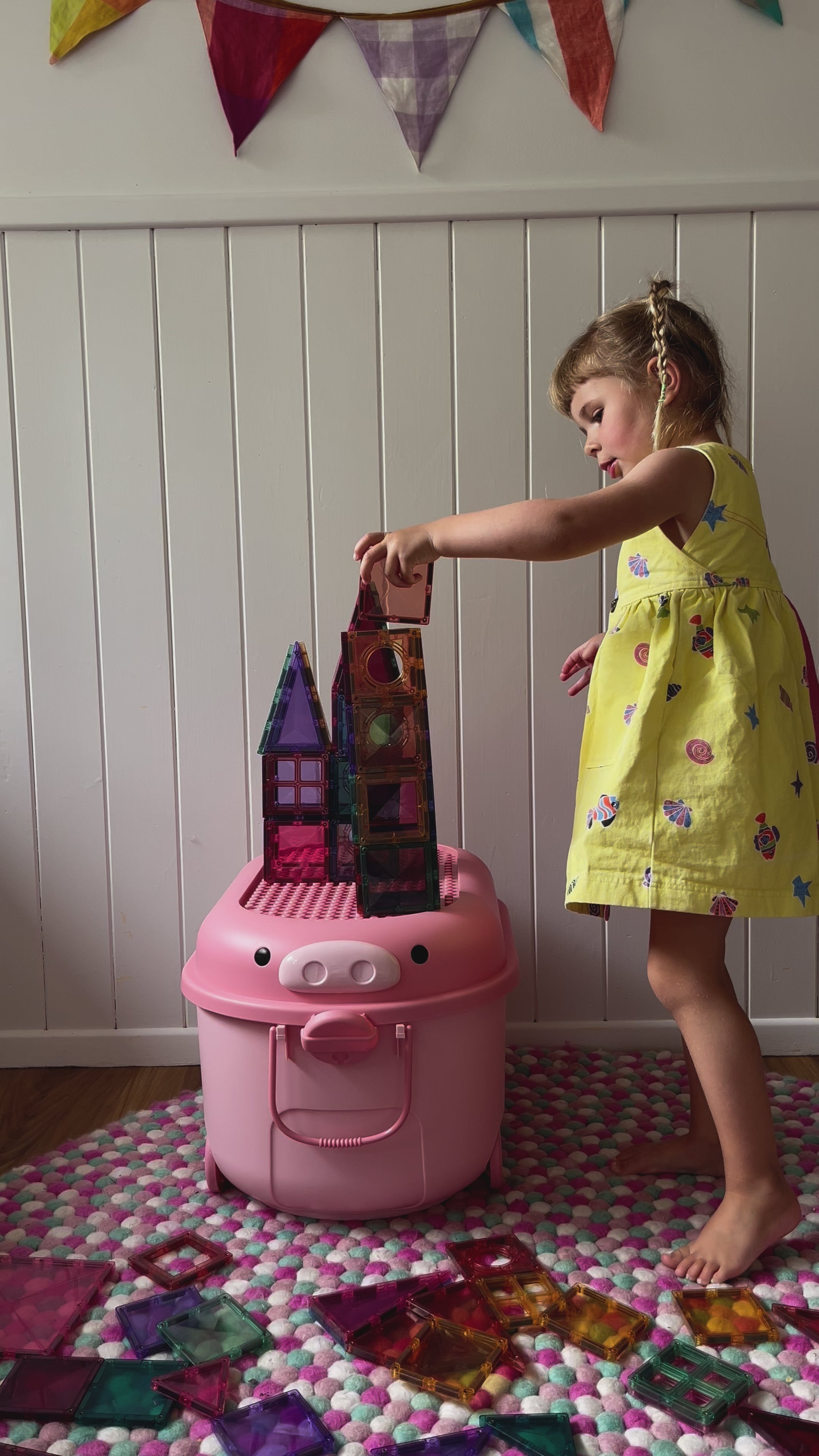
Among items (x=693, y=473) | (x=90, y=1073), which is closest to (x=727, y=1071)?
(x=693, y=473)

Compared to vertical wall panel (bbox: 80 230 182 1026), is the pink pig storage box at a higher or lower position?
lower

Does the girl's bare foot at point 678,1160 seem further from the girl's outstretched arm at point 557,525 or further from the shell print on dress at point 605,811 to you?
the girl's outstretched arm at point 557,525

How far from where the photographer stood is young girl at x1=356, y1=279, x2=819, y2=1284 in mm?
943

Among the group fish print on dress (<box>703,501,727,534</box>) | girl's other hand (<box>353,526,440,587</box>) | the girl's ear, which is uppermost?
the girl's ear

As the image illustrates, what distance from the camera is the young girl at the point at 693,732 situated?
0.94 meters

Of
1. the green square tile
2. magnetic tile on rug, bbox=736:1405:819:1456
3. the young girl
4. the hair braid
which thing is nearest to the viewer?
magnetic tile on rug, bbox=736:1405:819:1456

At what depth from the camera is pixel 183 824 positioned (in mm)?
1443

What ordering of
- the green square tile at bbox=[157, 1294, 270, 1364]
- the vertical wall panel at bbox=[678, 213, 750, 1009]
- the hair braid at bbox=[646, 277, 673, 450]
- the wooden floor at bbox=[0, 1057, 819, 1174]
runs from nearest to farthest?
the green square tile at bbox=[157, 1294, 270, 1364] → the hair braid at bbox=[646, 277, 673, 450] → the wooden floor at bbox=[0, 1057, 819, 1174] → the vertical wall panel at bbox=[678, 213, 750, 1009]

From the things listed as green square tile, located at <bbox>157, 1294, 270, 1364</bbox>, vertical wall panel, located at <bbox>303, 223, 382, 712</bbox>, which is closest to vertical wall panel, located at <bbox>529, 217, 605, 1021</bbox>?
vertical wall panel, located at <bbox>303, 223, 382, 712</bbox>

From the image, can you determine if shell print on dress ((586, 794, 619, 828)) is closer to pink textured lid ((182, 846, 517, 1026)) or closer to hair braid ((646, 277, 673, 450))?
pink textured lid ((182, 846, 517, 1026))

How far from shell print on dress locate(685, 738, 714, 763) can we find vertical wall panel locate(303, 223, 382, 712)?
0.58m

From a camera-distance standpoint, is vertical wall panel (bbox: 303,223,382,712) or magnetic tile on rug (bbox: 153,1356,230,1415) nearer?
magnetic tile on rug (bbox: 153,1356,230,1415)

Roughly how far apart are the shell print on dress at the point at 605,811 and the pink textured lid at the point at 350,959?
165 millimetres

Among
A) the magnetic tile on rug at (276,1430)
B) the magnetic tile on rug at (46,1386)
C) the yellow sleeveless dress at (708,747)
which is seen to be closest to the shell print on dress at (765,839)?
the yellow sleeveless dress at (708,747)
